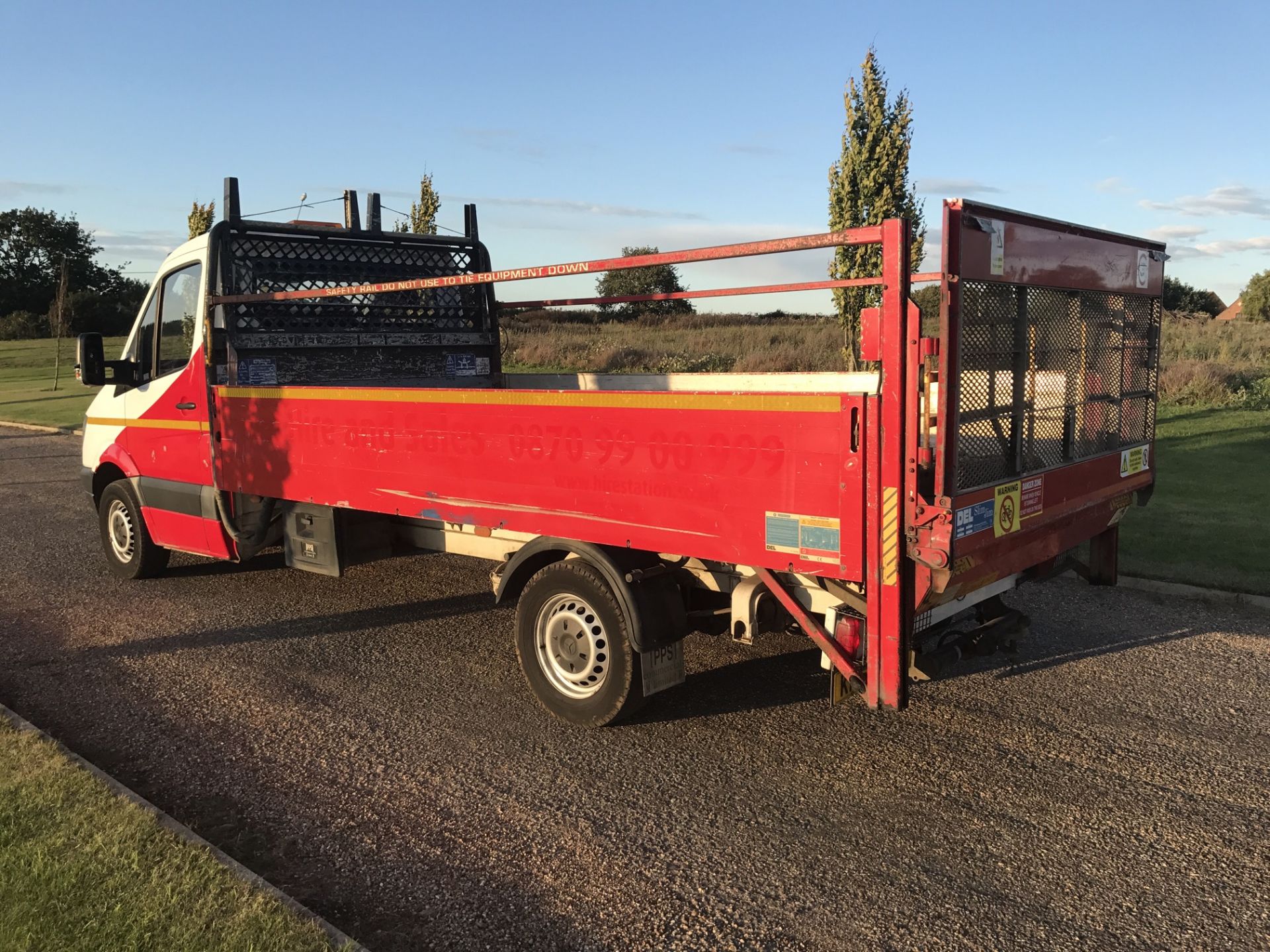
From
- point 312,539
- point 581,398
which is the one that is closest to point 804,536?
point 581,398

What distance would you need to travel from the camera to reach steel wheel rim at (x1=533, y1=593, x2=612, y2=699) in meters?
4.86

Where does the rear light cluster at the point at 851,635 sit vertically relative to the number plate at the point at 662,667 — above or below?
above

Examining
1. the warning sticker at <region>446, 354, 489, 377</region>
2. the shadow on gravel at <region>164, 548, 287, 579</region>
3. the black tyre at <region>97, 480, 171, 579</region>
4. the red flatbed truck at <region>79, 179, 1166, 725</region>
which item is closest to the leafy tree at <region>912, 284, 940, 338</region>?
the red flatbed truck at <region>79, 179, 1166, 725</region>

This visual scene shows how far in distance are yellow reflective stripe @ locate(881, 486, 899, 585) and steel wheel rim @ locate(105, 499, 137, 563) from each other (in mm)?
6652

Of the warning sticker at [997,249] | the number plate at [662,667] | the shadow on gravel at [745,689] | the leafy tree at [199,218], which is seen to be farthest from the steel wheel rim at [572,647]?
the leafy tree at [199,218]

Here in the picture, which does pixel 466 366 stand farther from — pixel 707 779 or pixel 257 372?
pixel 707 779

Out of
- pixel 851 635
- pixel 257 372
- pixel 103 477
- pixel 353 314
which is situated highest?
pixel 353 314

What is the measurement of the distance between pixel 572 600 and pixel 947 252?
2.46 m

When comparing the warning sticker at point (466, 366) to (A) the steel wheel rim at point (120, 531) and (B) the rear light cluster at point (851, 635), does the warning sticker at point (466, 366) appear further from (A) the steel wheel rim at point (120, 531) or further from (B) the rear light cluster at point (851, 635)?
(B) the rear light cluster at point (851, 635)

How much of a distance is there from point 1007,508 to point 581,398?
199 centimetres

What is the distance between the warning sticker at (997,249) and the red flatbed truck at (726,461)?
14 mm

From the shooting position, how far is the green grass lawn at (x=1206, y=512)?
748 cm

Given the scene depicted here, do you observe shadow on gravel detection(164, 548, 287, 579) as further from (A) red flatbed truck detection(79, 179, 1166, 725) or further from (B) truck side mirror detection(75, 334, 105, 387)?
(B) truck side mirror detection(75, 334, 105, 387)

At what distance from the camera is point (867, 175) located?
14.6 meters
